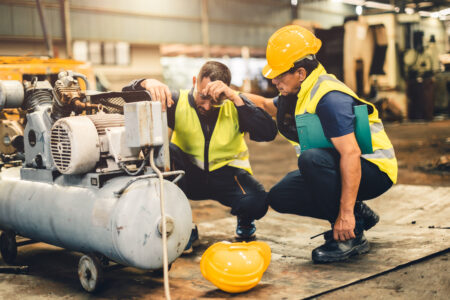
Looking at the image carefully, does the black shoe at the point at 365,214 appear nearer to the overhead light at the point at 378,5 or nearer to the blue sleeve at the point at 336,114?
→ the blue sleeve at the point at 336,114

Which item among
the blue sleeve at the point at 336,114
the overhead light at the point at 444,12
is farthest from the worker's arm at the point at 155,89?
the overhead light at the point at 444,12

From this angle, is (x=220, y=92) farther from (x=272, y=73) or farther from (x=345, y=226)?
(x=345, y=226)

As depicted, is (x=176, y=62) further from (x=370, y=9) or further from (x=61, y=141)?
(x=61, y=141)

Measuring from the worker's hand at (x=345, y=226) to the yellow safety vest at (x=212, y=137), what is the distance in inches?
31.2

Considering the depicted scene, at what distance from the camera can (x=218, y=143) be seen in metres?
3.09

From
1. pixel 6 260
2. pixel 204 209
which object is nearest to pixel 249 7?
pixel 204 209

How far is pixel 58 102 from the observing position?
2.64 m

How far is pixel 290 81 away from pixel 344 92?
1.00ft

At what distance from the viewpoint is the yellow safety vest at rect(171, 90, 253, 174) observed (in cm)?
310

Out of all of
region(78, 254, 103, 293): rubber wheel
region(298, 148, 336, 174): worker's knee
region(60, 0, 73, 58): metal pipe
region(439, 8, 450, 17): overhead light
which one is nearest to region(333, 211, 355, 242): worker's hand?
region(298, 148, 336, 174): worker's knee

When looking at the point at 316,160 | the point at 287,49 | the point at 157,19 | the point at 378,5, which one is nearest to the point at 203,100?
the point at 287,49

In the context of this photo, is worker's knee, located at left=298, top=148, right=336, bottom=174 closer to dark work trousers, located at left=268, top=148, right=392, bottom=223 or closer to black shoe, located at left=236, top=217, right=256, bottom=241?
dark work trousers, located at left=268, top=148, right=392, bottom=223

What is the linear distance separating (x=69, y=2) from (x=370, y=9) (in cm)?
1434

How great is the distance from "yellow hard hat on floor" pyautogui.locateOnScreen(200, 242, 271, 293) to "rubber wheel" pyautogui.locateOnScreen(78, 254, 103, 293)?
472mm
